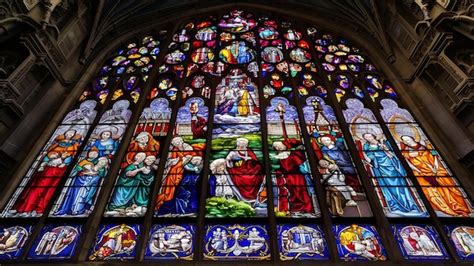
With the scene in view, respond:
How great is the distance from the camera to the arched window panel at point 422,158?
672cm

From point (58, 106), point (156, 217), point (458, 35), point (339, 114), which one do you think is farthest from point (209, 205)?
point (458, 35)

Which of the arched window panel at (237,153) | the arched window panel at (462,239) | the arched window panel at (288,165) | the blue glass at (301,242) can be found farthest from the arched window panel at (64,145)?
the arched window panel at (462,239)

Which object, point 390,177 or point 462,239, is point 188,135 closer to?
point 390,177

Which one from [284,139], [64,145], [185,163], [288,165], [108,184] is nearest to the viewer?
[108,184]

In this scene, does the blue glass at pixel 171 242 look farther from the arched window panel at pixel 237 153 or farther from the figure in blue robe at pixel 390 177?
the figure in blue robe at pixel 390 177

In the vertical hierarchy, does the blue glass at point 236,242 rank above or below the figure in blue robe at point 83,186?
below

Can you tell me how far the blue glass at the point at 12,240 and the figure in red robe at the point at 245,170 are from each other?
3650mm

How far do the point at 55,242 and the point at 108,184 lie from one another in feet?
4.39

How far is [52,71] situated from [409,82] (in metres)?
8.44

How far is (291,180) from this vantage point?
23.3ft

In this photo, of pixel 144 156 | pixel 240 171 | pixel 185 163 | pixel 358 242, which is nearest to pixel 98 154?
pixel 144 156

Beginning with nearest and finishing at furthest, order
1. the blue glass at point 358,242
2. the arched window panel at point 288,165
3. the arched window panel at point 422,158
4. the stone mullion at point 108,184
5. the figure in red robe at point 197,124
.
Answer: the blue glass at point 358,242, the stone mullion at point 108,184, the arched window panel at point 288,165, the arched window panel at point 422,158, the figure in red robe at point 197,124

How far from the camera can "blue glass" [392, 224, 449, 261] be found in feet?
19.2

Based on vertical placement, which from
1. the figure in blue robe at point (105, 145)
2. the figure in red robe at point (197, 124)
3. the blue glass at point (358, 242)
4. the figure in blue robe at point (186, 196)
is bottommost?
the blue glass at point (358, 242)
